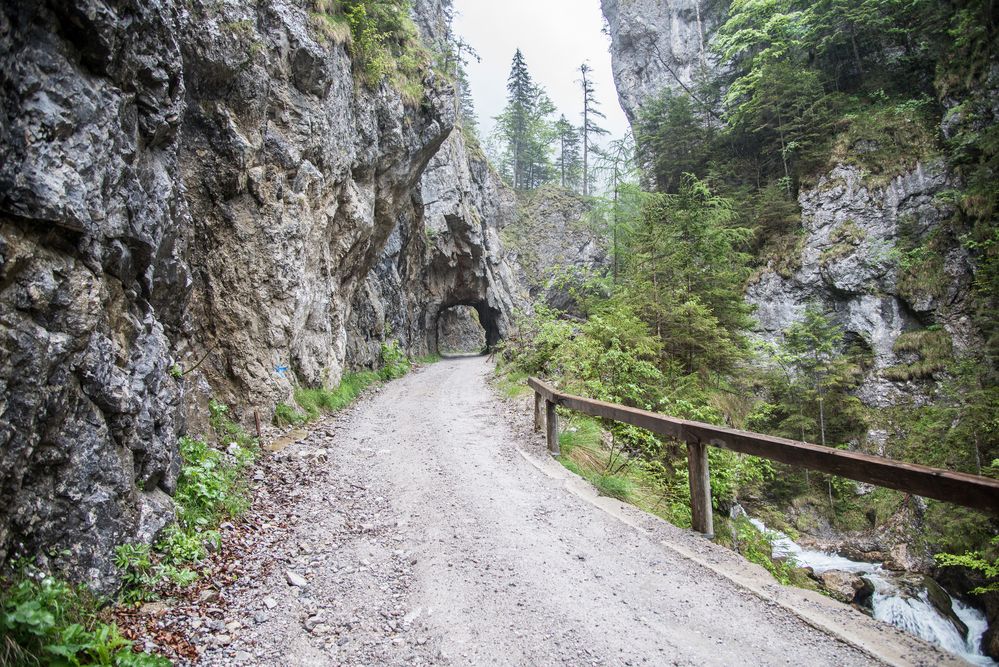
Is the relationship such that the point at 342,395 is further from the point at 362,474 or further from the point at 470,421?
the point at 362,474

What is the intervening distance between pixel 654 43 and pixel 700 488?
5308cm

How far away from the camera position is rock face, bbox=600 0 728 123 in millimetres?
42719

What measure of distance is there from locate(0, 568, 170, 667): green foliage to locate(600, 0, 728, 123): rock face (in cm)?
4650

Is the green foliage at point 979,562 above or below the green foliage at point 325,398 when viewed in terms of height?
below

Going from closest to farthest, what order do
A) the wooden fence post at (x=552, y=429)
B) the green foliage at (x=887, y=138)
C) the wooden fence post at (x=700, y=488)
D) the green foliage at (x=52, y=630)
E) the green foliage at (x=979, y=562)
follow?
the green foliage at (x=52, y=630)
the wooden fence post at (x=700, y=488)
the green foliage at (x=979, y=562)
the wooden fence post at (x=552, y=429)
the green foliage at (x=887, y=138)

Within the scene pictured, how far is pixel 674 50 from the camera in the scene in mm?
44500

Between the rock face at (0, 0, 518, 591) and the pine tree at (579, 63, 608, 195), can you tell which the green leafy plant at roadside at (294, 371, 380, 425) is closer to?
the rock face at (0, 0, 518, 591)

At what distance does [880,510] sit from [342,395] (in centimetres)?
1404

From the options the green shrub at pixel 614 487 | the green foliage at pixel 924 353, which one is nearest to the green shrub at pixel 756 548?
the green shrub at pixel 614 487

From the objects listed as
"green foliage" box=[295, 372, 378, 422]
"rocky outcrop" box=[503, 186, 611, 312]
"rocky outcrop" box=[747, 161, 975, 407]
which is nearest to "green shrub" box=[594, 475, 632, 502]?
"green foliage" box=[295, 372, 378, 422]

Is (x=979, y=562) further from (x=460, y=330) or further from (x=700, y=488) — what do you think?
(x=460, y=330)

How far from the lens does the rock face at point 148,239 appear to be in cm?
296

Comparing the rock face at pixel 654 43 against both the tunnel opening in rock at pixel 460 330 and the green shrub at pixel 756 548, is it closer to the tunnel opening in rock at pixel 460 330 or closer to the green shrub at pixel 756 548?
the tunnel opening in rock at pixel 460 330

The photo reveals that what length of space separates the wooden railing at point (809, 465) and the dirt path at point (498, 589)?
0.66 meters
